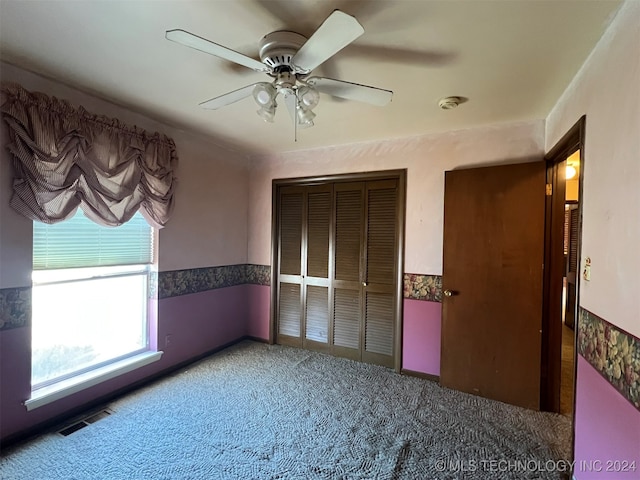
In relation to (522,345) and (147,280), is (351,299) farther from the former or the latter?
(147,280)

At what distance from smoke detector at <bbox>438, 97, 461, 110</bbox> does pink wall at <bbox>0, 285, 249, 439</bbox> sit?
2.90 m

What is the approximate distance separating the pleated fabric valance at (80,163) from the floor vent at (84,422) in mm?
1425

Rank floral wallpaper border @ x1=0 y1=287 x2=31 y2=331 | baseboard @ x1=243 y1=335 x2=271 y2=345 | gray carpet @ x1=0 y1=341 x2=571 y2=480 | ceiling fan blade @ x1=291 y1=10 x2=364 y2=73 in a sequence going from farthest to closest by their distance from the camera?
baseboard @ x1=243 y1=335 x2=271 y2=345 → floral wallpaper border @ x1=0 y1=287 x2=31 y2=331 → gray carpet @ x1=0 y1=341 x2=571 y2=480 → ceiling fan blade @ x1=291 y1=10 x2=364 y2=73

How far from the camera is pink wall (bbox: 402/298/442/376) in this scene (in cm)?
293

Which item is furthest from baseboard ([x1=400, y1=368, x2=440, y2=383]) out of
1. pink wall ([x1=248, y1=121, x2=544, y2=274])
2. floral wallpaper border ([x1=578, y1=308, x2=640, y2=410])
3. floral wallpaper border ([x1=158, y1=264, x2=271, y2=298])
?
floral wallpaper border ([x1=158, y1=264, x2=271, y2=298])

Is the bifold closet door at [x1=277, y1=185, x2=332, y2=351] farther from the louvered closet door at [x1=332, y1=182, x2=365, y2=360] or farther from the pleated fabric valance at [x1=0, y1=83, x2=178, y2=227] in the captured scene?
the pleated fabric valance at [x1=0, y1=83, x2=178, y2=227]

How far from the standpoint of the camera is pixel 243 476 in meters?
1.72

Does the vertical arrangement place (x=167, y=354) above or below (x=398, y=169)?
below

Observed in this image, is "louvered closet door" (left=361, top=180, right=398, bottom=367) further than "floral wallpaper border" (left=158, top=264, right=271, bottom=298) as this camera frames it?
Yes

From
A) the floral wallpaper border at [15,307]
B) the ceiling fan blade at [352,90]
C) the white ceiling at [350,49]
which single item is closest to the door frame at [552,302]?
the white ceiling at [350,49]

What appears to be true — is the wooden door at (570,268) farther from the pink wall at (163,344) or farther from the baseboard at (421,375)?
the pink wall at (163,344)

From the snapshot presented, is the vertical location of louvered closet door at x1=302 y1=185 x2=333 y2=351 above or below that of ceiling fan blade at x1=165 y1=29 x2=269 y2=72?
below

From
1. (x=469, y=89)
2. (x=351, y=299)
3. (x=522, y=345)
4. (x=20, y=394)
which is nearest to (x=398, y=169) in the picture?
(x=469, y=89)

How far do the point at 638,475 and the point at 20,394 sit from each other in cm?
321
